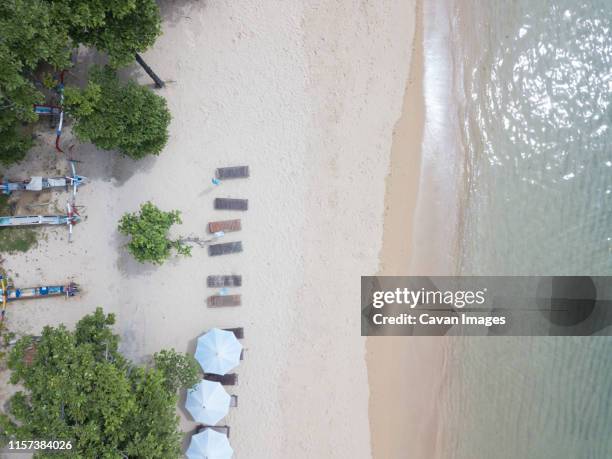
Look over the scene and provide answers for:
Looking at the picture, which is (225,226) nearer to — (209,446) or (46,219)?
(46,219)

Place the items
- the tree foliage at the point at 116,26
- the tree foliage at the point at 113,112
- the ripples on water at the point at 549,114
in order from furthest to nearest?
1. the ripples on water at the point at 549,114
2. the tree foliage at the point at 113,112
3. the tree foliage at the point at 116,26

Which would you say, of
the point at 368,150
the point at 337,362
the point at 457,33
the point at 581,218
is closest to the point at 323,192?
the point at 368,150

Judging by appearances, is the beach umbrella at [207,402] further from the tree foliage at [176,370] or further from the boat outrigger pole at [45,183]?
the boat outrigger pole at [45,183]

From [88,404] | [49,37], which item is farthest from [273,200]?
[88,404]

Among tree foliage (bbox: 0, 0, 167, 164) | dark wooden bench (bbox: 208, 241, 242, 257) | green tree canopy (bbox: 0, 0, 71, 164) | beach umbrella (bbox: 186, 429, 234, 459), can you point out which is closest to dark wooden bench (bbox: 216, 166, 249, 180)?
dark wooden bench (bbox: 208, 241, 242, 257)

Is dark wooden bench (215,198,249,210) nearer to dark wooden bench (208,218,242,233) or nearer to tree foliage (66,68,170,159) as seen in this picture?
dark wooden bench (208,218,242,233)

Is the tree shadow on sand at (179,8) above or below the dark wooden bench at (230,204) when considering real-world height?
above

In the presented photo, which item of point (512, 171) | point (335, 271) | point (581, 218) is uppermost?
point (512, 171)

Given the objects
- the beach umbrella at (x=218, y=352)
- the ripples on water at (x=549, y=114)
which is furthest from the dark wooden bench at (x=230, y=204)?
the ripples on water at (x=549, y=114)

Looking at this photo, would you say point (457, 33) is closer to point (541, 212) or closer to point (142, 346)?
point (541, 212)
